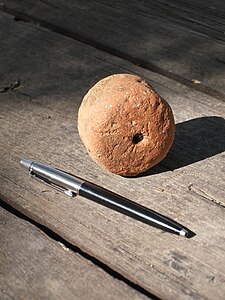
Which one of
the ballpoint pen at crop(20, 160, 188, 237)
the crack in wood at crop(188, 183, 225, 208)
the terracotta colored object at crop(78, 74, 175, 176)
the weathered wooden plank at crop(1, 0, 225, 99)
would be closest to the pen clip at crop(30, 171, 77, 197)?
the ballpoint pen at crop(20, 160, 188, 237)

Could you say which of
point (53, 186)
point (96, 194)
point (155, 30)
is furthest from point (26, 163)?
point (155, 30)

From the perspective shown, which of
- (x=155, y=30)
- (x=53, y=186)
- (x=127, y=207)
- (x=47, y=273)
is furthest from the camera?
(x=155, y=30)

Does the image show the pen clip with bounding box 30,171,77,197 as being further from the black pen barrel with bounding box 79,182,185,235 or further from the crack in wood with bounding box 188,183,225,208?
the crack in wood with bounding box 188,183,225,208

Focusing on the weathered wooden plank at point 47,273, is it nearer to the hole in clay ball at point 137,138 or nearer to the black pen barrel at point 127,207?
the black pen barrel at point 127,207

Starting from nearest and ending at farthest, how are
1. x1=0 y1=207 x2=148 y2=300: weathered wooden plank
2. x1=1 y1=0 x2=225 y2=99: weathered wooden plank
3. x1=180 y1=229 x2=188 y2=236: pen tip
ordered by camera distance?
x1=0 y1=207 x2=148 y2=300: weathered wooden plank, x1=180 y1=229 x2=188 y2=236: pen tip, x1=1 y1=0 x2=225 y2=99: weathered wooden plank

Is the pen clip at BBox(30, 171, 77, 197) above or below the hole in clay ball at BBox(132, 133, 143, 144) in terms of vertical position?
below

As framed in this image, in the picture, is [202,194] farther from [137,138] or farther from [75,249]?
[75,249]
